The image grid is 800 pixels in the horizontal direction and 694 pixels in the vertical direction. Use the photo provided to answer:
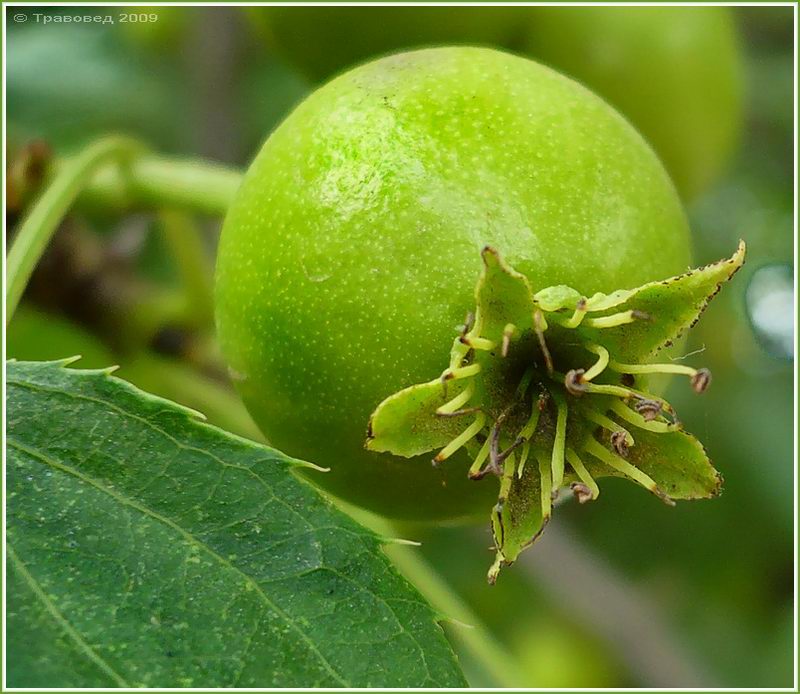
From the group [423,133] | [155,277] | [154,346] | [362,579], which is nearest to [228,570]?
[362,579]

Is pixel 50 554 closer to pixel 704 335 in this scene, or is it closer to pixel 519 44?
pixel 519 44

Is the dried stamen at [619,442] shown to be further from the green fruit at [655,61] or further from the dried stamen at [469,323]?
the green fruit at [655,61]

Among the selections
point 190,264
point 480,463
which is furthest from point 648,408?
point 190,264

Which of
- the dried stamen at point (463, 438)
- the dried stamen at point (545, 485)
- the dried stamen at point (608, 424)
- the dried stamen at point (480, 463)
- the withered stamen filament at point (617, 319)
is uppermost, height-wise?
the withered stamen filament at point (617, 319)

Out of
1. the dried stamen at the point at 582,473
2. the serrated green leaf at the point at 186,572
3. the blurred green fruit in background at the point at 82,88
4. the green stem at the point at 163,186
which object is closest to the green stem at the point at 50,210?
the green stem at the point at 163,186

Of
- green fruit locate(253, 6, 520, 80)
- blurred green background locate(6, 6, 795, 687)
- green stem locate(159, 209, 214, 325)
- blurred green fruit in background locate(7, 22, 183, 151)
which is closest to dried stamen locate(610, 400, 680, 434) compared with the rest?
blurred green background locate(6, 6, 795, 687)

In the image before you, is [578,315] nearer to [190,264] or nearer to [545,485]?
[545,485]

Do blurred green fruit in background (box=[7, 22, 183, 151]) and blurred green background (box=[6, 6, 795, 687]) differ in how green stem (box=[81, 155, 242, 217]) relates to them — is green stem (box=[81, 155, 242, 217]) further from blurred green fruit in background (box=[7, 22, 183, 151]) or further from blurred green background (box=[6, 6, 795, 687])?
blurred green fruit in background (box=[7, 22, 183, 151])
